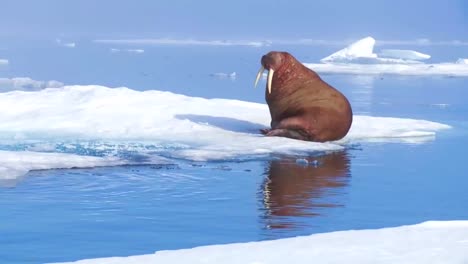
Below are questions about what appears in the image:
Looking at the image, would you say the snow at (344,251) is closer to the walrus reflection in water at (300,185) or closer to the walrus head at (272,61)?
the walrus reflection in water at (300,185)

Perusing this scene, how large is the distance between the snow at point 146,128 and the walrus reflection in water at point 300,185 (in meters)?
0.45

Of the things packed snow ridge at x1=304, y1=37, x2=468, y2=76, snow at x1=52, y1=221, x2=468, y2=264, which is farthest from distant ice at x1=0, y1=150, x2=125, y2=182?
packed snow ridge at x1=304, y1=37, x2=468, y2=76

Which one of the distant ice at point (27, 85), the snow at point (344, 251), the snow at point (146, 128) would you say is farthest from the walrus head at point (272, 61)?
the distant ice at point (27, 85)

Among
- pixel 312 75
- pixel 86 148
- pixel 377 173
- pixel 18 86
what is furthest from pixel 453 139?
pixel 18 86

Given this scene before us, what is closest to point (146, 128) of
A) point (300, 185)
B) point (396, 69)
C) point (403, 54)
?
point (300, 185)

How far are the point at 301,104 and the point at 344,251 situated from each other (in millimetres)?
5208

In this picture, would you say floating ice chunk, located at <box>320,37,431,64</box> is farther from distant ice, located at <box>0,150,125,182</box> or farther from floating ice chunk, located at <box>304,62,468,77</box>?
distant ice, located at <box>0,150,125,182</box>

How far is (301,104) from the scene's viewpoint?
900 centimetres

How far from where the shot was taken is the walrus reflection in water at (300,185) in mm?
5496

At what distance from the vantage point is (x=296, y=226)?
5.10 meters

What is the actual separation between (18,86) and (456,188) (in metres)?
10.7

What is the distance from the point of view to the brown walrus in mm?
8703

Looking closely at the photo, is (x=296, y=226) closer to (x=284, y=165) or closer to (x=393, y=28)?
(x=284, y=165)

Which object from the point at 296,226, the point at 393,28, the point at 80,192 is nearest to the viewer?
the point at 296,226
